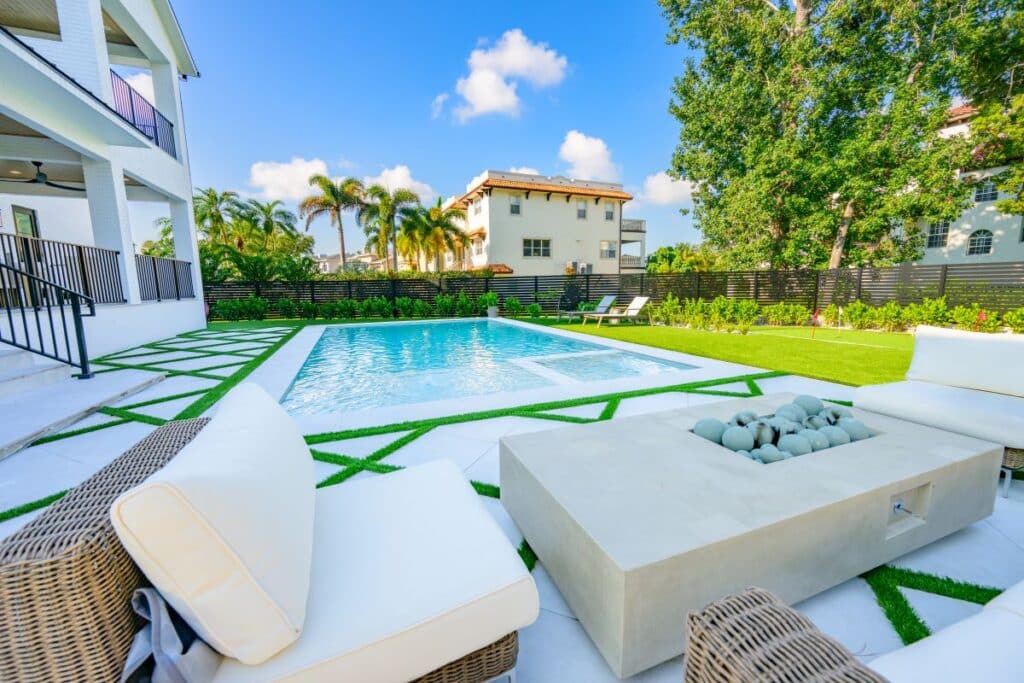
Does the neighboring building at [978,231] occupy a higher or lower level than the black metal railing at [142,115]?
lower

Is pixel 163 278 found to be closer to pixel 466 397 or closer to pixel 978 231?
pixel 466 397

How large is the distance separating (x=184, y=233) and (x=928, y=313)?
18.4m

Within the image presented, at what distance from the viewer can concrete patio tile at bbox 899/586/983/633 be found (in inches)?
57.0

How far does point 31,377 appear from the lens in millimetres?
4273

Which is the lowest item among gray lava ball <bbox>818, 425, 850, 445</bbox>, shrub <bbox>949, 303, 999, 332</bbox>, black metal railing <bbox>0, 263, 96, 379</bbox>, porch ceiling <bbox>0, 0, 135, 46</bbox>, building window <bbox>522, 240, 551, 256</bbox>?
shrub <bbox>949, 303, 999, 332</bbox>

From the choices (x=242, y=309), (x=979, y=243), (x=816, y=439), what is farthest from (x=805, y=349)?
(x=979, y=243)

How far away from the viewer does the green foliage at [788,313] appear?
36.9 ft

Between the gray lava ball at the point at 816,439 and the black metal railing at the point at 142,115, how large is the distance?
10.5 m

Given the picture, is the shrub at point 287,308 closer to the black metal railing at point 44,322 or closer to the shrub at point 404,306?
the shrub at point 404,306

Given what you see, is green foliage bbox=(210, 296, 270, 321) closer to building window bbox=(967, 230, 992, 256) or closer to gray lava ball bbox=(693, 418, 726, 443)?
gray lava ball bbox=(693, 418, 726, 443)

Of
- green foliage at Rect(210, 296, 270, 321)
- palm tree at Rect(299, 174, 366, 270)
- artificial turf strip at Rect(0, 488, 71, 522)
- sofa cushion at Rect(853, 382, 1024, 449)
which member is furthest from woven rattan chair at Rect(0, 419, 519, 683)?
palm tree at Rect(299, 174, 366, 270)

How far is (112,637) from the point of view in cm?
78

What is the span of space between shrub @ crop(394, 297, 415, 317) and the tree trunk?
47.6 feet

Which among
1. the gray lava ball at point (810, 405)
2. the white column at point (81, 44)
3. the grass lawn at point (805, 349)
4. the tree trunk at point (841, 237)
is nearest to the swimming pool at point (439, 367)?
the grass lawn at point (805, 349)
